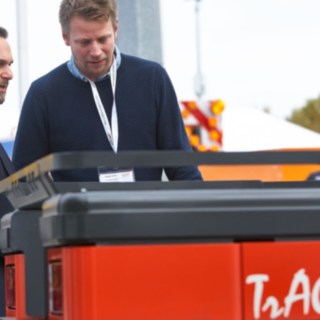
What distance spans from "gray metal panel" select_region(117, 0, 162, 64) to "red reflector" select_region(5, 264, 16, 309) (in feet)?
14.7

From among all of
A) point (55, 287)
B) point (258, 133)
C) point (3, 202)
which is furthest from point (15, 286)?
point (258, 133)

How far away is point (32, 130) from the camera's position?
16.3ft

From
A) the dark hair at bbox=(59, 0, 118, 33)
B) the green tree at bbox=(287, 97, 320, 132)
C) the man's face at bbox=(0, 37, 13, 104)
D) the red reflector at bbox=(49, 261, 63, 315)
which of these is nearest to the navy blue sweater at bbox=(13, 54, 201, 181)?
the dark hair at bbox=(59, 0, 118, 33)

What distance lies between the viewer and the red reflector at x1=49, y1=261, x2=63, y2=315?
3.17 metres

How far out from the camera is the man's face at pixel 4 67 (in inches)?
216

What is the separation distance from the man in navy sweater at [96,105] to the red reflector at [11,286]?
0.98 meters

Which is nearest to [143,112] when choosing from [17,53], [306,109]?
[17,53]

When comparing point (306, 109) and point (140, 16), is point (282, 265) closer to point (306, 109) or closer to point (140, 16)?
point (140, 16)

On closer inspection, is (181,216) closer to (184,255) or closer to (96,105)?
(184,255)

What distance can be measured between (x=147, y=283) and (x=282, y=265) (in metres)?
0.38

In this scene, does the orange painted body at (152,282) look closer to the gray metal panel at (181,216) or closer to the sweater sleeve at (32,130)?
the gray metal panel at (181,216)

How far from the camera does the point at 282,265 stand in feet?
10.3

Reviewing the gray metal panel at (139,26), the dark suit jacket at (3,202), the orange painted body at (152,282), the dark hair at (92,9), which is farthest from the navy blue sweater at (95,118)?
the gray metal panel at (139,26)

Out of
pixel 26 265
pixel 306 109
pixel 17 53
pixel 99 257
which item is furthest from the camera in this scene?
pixel 306 109
